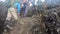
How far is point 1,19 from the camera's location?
468cm

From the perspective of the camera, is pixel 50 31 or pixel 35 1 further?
pixel 35 1

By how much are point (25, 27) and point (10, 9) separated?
1.87ft

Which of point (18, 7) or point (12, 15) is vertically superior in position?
point (18, 7)

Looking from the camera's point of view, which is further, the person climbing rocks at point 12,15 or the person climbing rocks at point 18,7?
the person climbing rocks at point 18,7

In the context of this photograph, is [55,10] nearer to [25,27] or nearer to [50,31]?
[50,31]

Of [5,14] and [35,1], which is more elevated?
[35,1]

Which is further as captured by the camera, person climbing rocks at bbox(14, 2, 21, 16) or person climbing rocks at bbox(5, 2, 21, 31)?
person climbing rocks at bbox(14, 2, 21, 16)

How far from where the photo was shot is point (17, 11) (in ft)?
16.2

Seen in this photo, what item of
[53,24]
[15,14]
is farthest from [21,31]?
[53,24]

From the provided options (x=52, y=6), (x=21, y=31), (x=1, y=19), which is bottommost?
(x=21, y=31)

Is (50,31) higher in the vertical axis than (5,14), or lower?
lower

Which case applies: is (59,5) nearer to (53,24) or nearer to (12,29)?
(53,24)

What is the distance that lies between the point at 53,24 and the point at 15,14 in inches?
40.5

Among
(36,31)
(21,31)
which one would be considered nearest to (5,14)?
(21,31)
